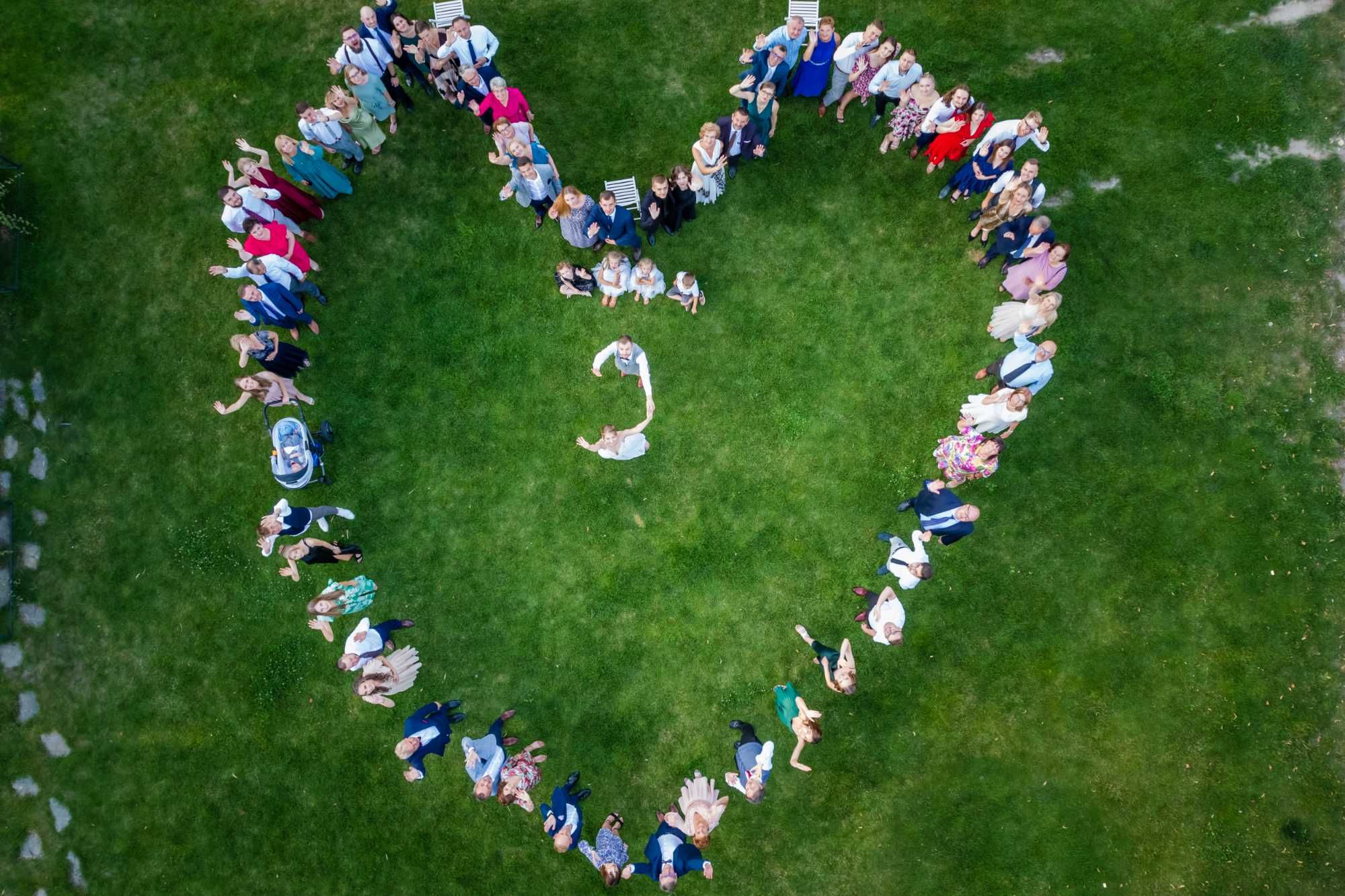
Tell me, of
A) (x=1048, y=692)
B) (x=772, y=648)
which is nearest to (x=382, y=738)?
(x=772, y=648)

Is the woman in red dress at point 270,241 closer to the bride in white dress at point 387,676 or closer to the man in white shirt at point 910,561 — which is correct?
the bride in white dress at point 387,676


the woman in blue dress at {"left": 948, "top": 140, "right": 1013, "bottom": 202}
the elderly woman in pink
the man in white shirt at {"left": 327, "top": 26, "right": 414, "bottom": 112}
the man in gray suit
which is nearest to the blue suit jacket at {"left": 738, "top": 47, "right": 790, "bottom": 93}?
the woman in blue dress at {"left": 948, "top": 140, "right": 1013, "bottom": 202}

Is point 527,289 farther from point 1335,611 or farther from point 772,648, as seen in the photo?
point 1335,611

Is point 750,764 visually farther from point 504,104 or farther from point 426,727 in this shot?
point 504,104

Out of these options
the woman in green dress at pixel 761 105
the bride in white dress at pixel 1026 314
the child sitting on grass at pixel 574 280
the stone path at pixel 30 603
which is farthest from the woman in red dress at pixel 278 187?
the bride in white dress at pixel 1026 314

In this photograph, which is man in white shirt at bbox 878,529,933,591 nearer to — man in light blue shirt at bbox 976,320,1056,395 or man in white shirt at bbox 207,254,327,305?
man in light blue shirt at bbox 976,320,1056,395

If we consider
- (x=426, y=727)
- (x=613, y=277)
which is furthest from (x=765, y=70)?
(x=426, y=727)
